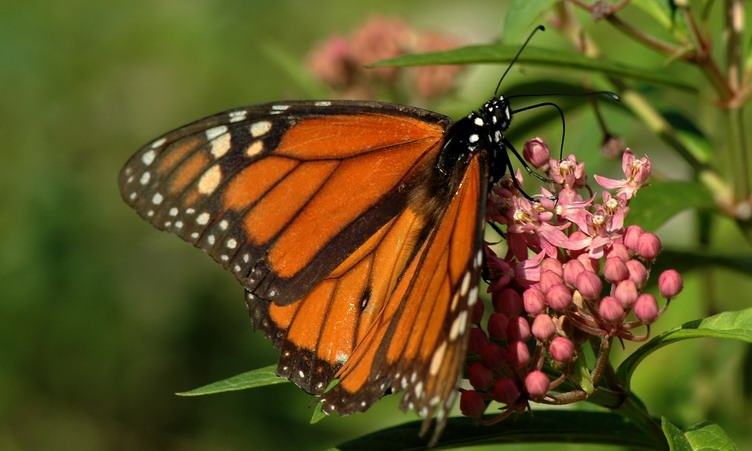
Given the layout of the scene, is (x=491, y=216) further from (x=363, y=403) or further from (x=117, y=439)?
(x=117, y=439)

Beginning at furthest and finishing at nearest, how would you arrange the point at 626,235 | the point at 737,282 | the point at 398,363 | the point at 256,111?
the point at 737,282, the point at 256,111, the point at 626,235, the point at 398,363

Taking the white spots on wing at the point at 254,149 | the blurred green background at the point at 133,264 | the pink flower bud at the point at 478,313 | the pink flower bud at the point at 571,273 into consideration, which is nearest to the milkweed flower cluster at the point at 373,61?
the blurred green background at the point at 133,264

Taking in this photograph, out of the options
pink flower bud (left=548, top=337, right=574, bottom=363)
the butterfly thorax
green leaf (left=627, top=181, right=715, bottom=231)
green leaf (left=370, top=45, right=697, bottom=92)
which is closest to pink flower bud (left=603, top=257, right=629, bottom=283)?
pink flower bud (left=548, top=337, right=574, bottom=363)

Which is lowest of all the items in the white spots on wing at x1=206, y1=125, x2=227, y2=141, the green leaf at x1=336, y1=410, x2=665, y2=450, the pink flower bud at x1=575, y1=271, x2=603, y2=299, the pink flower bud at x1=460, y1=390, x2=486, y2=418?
the green leaf at x1=336, y1=410, x2=665, y2=450

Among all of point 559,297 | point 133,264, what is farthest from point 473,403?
point 133,264

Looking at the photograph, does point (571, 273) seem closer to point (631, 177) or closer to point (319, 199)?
point (631, 177)

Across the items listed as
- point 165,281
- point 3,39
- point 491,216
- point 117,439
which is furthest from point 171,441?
point 491,216

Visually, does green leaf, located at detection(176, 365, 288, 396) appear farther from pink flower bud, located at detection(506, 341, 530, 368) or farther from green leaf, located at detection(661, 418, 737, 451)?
green leaf, located at detection(661, 418, 737, 451)
